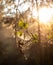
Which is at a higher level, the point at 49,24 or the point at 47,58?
the point at 49,24

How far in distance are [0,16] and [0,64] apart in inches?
225

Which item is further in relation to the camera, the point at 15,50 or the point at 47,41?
the point at 15,50

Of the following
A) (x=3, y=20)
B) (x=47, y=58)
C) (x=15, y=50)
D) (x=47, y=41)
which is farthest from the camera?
(x=3, y=20)

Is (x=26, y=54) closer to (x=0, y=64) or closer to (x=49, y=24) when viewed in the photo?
(x=0, y=64)

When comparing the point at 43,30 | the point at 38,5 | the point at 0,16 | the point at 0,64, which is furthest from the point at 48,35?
the point at 0,16

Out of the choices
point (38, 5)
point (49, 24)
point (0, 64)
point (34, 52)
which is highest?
point (38, 5)

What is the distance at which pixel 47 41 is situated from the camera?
1317 centimetres

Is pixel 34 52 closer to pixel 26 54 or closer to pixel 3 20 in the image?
pixel 26 54

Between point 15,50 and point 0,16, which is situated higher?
point 0,16

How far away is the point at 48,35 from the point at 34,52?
2.33m

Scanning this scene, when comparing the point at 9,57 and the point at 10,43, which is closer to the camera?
the point at 9,57

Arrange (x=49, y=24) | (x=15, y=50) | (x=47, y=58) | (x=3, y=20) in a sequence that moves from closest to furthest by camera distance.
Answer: (x=47, y=58), (x=15, y=50), (x=49, y=24), (x=3, y=20)

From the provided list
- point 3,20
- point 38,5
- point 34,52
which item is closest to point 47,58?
point 34,52

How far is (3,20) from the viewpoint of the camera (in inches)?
695
